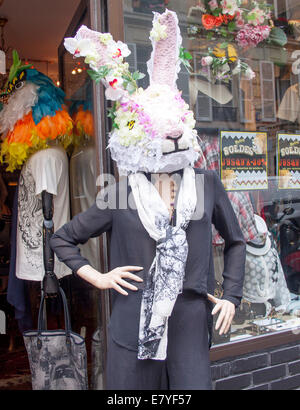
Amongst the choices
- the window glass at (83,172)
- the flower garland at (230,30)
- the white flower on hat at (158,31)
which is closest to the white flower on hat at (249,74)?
the flower garland at (230,30)

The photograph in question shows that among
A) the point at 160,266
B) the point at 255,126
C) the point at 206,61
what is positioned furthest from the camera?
the point at 255,126

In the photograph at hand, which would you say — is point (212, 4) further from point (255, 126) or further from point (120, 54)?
point (120, 54)

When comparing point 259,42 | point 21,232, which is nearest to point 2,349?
point 21,232

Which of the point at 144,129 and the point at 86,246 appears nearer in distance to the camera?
the point at 144,129

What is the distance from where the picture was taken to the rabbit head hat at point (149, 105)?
165 centimetres

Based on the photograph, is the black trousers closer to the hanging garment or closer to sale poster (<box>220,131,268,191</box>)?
the hanging garment

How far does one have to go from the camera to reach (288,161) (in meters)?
2.96

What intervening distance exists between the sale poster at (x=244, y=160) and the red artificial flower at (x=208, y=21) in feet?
2.40

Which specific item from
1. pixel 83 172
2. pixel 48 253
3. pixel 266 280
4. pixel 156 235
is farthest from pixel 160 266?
pixel 266 280

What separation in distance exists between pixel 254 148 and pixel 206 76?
0.60 metres

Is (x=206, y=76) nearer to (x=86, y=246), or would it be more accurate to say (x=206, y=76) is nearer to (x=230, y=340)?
(x=86, y=246)

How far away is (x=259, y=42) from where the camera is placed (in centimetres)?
289

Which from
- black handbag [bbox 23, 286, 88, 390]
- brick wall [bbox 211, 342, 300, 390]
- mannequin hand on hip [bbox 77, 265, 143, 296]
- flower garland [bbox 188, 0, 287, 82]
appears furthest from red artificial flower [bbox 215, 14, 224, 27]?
brick wall [bbox 211, 342, 300, 390]

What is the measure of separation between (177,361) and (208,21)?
2202 millimetres
